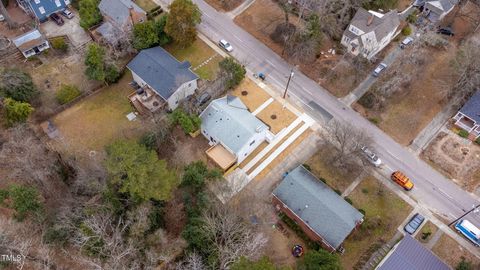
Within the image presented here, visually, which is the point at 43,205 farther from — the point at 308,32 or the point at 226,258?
the point at 308,32

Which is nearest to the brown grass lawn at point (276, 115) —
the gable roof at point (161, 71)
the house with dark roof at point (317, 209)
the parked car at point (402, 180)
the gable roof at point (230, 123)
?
the gable roof at point (230, 123)

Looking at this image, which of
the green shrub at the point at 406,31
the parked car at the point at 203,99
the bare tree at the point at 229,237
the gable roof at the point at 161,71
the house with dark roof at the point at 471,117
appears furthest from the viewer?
the green shrub at the point at 406,31

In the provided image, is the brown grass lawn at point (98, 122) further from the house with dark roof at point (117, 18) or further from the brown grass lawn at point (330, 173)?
the brown grass lawn at point (330, 173)

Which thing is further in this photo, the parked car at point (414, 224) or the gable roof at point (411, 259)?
the parked car at point (414, 224)

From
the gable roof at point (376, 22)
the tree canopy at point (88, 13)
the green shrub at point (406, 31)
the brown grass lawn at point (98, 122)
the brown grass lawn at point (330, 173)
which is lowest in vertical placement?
the brown grass lawn at point (98, 122)

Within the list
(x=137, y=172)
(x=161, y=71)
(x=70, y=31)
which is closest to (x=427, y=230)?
(x=137, y=172)

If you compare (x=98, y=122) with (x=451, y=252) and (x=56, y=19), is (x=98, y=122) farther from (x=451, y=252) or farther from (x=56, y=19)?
(x=451, y=252)

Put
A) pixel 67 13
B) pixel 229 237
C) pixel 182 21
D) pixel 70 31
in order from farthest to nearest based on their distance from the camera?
pixel 67 13, pixel 70 31, pixel 182 21, pixel 229 237
